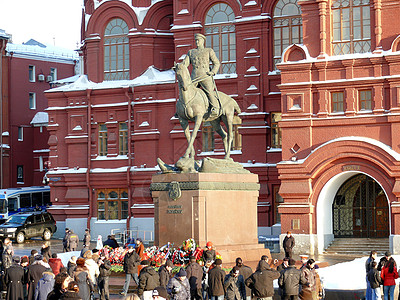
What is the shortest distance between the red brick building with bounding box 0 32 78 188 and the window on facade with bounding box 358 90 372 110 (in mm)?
32170

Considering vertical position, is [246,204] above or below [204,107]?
below

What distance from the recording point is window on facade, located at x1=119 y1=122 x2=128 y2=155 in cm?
4756

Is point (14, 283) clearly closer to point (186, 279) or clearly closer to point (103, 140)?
point (186, 279)

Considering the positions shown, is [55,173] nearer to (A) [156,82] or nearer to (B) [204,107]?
(A) [156,82]

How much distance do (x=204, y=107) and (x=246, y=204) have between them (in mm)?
3439

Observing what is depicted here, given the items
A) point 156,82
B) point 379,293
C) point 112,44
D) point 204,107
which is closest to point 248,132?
point 156,82

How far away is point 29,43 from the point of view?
7219 cm

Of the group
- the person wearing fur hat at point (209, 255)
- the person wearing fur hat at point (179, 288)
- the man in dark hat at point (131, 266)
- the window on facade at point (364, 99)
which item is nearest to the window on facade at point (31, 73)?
the window on facade at point (364, 99)

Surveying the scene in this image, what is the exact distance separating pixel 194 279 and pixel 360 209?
2003 cm

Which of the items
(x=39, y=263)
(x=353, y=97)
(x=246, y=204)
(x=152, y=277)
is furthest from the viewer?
(x=353, y=97)

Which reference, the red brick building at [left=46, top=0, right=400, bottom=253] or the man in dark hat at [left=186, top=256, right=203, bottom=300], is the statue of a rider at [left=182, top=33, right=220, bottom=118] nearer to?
the man in dark hat at [left=186, top=256, right=203, bottom=300]

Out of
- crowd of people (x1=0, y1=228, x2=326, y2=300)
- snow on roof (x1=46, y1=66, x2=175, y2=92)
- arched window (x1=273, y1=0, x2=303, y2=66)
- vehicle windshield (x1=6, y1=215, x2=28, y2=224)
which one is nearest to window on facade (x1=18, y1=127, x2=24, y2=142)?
snow on roof (x1=46, y1=66, x2=175, y2=92)

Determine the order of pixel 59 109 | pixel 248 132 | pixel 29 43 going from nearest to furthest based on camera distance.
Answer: pixel 248 132
pixel 59 109
pixel 29 43

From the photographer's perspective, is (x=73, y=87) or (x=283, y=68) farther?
(x=73, y=87)
